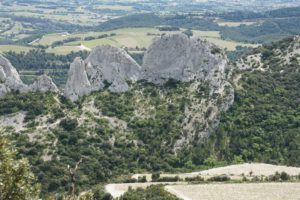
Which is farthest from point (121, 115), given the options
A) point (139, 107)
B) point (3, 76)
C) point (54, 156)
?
point (3, 76)

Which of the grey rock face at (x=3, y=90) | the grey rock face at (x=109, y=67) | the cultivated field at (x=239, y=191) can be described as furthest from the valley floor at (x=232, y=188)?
the grey rock face at (x=3, y=90)

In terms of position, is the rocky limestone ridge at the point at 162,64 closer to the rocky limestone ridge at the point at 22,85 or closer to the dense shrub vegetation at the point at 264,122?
the dense shrub vegetation at the point at 264,122

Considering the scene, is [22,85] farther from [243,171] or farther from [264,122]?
[264,122]

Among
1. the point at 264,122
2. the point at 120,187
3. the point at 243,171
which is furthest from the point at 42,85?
the point at 264,122

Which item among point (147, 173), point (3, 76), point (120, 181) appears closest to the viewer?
point (120, 181)

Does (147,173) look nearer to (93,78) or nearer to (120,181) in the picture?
(120,181)

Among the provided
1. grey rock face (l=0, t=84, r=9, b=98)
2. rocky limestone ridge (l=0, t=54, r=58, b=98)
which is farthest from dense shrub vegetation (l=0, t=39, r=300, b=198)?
rocky limestone ridge (l=0, t=54, r=58, b=98)
